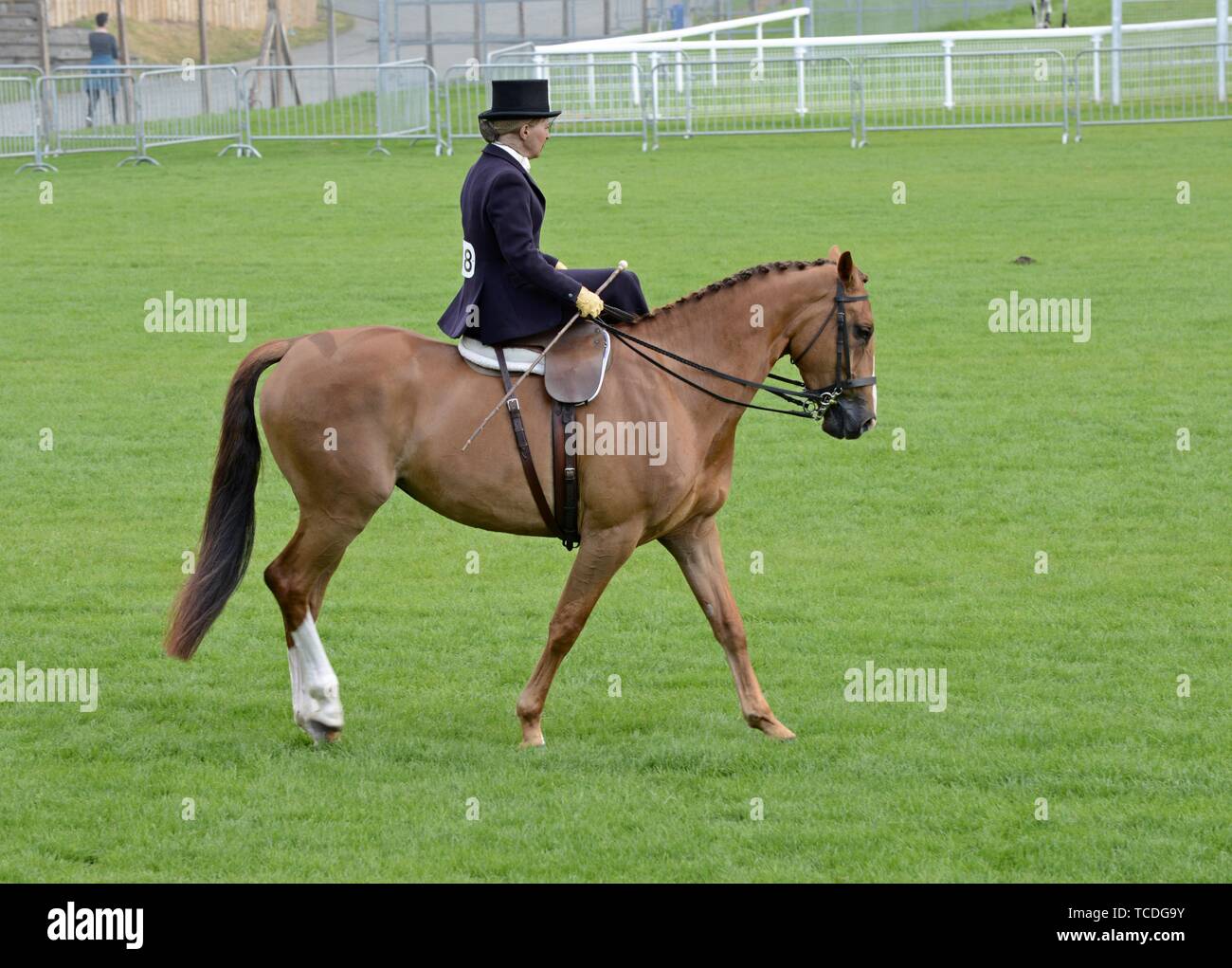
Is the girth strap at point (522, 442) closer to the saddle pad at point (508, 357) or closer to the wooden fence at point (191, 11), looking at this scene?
the saddle pad at point (508, 357)

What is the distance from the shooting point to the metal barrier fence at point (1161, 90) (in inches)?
1181

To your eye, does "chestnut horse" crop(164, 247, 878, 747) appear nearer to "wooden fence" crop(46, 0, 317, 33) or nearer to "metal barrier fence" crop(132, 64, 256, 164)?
"metal barrier fence" crop(132, 64, 256, 164)

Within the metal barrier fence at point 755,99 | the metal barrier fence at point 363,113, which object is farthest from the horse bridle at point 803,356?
the metal barrier fence at point 755,99

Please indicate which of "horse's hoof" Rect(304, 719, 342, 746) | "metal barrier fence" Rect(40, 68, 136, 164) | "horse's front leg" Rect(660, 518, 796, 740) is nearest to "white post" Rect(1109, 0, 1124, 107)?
"metal barrier fence" Rect(40, 68, 136, 164)

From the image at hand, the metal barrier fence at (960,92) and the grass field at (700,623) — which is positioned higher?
the metal barrier fence at (960,92)

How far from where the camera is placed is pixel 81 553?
1088cm

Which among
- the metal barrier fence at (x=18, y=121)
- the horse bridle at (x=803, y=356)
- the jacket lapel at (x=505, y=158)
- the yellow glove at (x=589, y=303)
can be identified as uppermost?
the metal barrier fence at (x=18, y=121)

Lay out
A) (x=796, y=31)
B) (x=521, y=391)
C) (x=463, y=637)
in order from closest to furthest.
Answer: (x=521, y=391) < (x=463, y=637) < (x=796, y=31)

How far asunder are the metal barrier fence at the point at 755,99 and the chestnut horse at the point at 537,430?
2253 centimetres

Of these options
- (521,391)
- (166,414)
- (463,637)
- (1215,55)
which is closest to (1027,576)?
(463,637)

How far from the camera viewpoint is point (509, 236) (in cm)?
744
